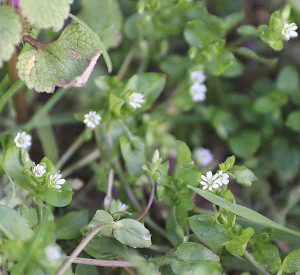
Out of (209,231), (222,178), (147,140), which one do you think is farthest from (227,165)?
(147,140)

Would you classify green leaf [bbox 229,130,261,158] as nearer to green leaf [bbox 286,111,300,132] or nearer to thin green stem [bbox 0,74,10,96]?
green leaf [bbox 286,111,300,132]

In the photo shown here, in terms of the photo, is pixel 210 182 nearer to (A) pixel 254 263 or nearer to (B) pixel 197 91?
(A) pixel 254 263

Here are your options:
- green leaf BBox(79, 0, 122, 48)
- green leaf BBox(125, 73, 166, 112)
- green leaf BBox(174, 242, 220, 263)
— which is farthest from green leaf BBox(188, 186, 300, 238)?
green leaf BBox(79, 0, 122, 48)

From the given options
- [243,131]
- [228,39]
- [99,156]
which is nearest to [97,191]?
[99,156]

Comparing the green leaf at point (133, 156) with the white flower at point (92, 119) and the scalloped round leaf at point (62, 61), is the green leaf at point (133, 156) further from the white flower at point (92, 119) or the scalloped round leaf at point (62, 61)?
the scalloped round leaf at point (62, 61)

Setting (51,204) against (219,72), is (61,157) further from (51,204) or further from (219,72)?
(219,72)

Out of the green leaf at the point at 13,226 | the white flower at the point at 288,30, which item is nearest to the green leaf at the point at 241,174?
the white flower at the point at 288,30
